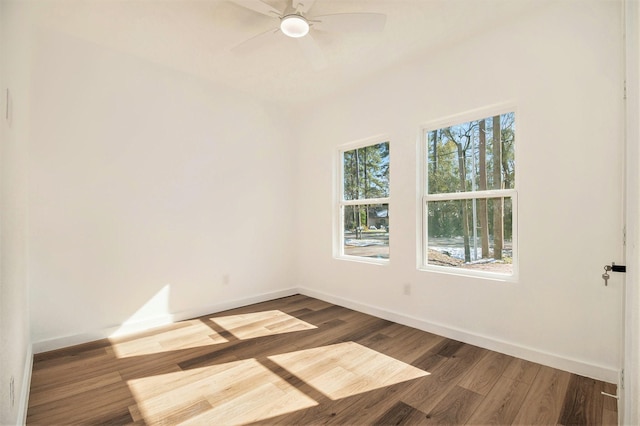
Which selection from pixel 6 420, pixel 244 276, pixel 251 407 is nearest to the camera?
pixel 6 420

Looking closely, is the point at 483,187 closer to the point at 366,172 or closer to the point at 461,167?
the point at 461,167

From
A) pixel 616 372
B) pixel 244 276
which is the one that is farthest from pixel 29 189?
pixel 616 372

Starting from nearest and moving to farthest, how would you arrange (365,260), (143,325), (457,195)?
(457,195) → (143,325) → (365,260)

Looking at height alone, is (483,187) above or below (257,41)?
below

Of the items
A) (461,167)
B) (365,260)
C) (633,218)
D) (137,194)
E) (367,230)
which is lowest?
(365,260)

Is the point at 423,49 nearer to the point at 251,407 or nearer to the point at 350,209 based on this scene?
the point at 350,209

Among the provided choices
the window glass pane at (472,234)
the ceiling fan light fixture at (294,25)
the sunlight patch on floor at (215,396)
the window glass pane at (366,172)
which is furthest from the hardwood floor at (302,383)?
the ceiling fan light fixture at (294,25)

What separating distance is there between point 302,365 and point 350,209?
2.21 meters

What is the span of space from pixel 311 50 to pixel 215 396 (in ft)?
9.02

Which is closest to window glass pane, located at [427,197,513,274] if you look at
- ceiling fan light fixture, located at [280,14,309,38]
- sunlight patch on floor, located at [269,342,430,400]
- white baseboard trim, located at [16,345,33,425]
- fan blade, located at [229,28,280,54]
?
sunlight patch on floor, located at [269,342,430,400]

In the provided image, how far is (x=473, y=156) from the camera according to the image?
293cm

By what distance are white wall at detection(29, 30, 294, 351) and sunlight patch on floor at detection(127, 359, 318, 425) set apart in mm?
1226

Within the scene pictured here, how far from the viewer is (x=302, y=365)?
8.02 feet

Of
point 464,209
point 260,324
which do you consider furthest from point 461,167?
point 260,324
